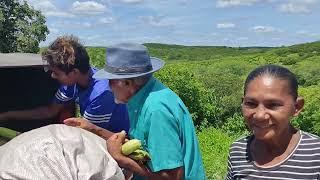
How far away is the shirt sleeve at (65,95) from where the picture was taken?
138 inches

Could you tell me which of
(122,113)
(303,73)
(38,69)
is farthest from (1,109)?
(303,73)

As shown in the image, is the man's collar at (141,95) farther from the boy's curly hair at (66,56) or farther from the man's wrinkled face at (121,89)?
the boy's curly hair at (66,56)

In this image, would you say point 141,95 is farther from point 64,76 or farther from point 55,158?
point 64,76

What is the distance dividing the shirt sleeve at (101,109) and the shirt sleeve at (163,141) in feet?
2.58

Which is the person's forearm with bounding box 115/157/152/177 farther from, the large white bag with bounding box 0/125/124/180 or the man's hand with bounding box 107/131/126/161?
the large white bag with bounding box 0/125/124/180

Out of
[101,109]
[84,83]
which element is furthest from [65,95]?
[101,109]

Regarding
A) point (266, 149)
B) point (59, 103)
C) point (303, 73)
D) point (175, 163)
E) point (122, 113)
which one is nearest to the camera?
point (266, 149)

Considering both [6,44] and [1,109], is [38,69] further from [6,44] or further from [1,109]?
[6,44]

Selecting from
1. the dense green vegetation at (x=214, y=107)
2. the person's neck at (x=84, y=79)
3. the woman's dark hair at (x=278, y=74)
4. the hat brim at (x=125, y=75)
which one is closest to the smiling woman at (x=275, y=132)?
the woman's dark hair at (x=278, y=74)

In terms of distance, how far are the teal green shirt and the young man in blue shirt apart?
56cm

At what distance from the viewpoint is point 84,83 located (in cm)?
331

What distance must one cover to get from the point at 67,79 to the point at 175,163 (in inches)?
44.9

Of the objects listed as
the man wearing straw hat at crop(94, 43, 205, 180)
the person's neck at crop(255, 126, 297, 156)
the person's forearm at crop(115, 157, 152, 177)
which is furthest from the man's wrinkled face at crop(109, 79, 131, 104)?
the person's neck at crop(255, 126, 297, 156)

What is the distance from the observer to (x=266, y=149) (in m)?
2.09
